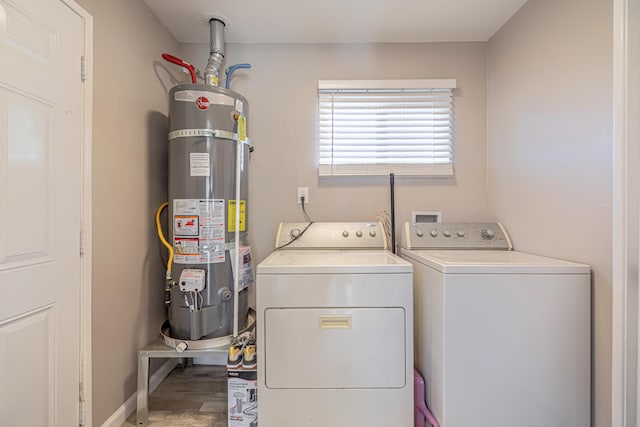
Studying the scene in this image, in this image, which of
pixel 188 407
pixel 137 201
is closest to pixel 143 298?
pixel 137 201

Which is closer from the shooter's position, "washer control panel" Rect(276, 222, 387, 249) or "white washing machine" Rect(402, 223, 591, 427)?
"white washing machine" Rect(402, 223, 591, 427)

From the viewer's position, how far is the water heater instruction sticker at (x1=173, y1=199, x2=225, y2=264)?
155cm

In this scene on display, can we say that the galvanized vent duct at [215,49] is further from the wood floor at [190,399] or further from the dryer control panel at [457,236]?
the wood floor at [190,399]

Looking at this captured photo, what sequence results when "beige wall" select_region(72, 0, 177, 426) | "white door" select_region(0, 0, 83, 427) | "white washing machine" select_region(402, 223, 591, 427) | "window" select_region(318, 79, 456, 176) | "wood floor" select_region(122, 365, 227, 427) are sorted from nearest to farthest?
"white door" select_region(0, 0, 83, 427)
"white washing machine" select_region(402, 223, 591, 427)
"beige wall" select_region(72, 0, 177, 426)
"wood floor" select_region(122, 365, 227, 427)
"window" select_region(318, 79, 456, 176)

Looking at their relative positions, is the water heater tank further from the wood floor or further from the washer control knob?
the washer control knob

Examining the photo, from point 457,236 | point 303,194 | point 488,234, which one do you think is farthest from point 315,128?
point 488,234

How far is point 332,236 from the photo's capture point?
1879 mm

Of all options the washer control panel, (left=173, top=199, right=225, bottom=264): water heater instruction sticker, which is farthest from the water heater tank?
the washer control panel

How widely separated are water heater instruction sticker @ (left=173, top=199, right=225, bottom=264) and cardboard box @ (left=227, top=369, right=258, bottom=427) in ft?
2.00

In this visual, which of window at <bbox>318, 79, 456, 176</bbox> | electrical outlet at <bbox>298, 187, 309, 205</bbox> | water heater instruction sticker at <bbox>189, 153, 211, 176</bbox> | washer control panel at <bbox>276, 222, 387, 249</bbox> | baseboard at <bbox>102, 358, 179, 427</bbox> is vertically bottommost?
baseboard at <bbox>102, 358, 179, 427</bbox>

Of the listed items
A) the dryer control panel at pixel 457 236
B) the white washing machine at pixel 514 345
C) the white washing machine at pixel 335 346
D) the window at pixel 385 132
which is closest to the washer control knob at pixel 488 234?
the dryer control panel at pixel 457 236

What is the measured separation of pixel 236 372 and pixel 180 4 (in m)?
2.10

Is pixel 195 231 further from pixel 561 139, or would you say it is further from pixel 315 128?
pixel 561 139

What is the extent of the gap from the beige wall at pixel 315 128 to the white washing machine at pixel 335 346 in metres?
0.87
